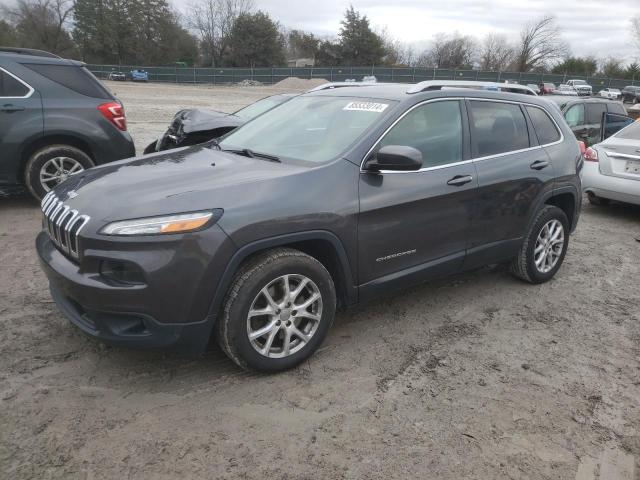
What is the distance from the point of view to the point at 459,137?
3945 mm

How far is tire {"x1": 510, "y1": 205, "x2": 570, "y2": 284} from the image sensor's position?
458 centimetres

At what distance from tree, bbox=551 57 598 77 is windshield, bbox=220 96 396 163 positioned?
8265cm

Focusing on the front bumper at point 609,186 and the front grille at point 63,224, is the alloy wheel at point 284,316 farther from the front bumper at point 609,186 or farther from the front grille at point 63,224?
the front bumper at point 609,186

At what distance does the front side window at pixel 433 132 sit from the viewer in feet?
11.8

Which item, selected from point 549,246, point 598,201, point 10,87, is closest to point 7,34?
point 10,87

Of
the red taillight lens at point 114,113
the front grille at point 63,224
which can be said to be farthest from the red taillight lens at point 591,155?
the front grille at point 63,224

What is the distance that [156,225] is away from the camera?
265 cm

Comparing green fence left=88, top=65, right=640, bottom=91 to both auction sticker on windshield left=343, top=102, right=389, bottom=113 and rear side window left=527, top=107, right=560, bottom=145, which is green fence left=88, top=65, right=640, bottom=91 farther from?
auction sticker on windshield left=343, top=102, right=389, bottom=113

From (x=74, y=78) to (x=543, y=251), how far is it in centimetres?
579

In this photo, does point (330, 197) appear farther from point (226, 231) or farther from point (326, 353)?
point (326, 353)

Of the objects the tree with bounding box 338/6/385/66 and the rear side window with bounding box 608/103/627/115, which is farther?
the tree with bounding box 338/6/385/66

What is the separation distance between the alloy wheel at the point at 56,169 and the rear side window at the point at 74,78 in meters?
0.89

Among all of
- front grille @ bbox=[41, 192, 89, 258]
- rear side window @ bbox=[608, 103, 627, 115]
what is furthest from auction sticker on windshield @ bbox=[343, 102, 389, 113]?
rear side window @ bbox=[608, 103, 627, 115]

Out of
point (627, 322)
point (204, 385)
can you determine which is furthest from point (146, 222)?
point (627, 322)
